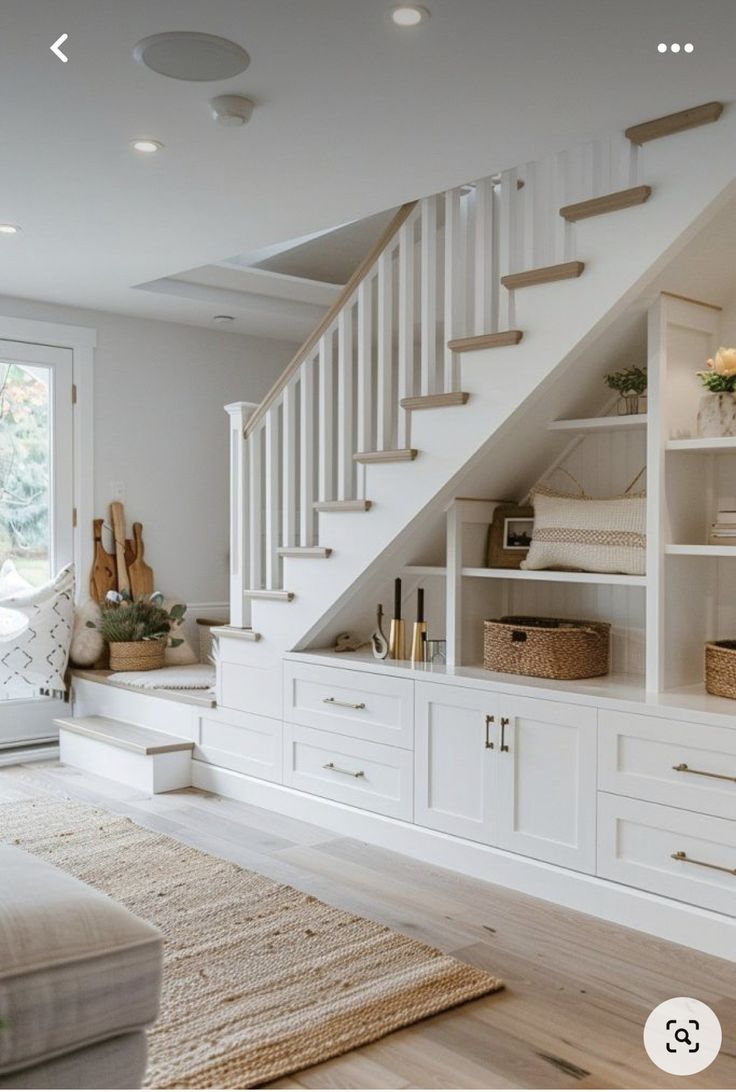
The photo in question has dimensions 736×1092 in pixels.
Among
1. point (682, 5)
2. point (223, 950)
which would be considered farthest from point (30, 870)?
point (682, 5)

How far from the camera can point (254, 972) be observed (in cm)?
278

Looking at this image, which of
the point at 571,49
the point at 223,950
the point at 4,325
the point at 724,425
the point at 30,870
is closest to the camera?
the point at 30,870

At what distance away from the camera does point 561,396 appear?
11.7ft

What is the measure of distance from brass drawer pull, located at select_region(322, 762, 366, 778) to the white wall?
2155 mm

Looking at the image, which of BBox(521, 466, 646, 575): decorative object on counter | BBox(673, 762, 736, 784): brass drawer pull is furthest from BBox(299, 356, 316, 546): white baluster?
BBox(673, 762, 736, 784): brass drawer pull

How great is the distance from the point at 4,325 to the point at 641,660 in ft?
11.8

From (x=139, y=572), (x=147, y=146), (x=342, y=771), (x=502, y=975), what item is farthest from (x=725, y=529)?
(x=139, y=572)

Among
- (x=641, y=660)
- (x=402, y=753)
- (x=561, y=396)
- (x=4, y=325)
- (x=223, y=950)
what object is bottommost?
(x=223, y=950)

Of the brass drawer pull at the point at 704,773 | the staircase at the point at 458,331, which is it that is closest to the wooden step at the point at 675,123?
the staircase at the point at 458,331

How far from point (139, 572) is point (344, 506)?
2100mm

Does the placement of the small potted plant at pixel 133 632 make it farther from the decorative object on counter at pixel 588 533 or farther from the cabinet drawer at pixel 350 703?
the decorative object on counter at pixel 588 533

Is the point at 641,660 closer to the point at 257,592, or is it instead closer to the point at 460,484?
the point at 460,484

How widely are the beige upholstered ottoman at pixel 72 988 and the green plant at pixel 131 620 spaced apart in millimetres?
3592

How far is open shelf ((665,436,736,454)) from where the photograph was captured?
3133 mm
